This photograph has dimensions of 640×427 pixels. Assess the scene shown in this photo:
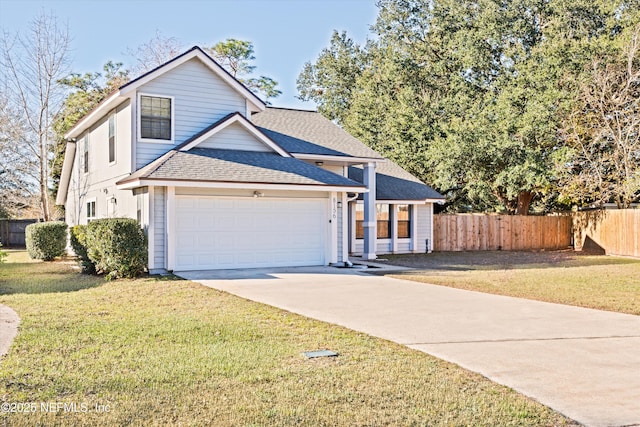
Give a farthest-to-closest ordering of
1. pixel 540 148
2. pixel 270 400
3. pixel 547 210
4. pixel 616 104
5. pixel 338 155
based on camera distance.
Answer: pixel 547 210, pixel 540 148, pixel 616 104, pixel 338 155, pixel 270 400

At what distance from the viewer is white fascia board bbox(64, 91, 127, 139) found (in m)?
16.0

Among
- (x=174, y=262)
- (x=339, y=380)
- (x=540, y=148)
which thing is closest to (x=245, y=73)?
(x=540, y=148)

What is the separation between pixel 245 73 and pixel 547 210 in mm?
22484

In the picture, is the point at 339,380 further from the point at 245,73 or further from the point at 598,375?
the point at 245,73

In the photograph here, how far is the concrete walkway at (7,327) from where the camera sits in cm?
650

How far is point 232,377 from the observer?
5305 millimetres

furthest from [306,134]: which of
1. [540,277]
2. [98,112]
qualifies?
[540,277]

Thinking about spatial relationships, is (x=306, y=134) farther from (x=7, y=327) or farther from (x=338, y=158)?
(x=7, y=327)

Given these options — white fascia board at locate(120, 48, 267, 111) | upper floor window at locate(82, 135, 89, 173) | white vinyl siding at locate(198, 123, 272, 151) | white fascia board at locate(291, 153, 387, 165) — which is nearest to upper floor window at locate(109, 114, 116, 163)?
white fascia board at locate(120, 48, 267, 111)

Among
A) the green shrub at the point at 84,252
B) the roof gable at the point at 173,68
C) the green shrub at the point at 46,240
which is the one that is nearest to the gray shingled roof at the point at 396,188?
the roof gable at the point at 173,68

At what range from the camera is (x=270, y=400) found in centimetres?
467

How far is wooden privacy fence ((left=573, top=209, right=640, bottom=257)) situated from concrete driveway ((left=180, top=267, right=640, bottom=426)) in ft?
50.8

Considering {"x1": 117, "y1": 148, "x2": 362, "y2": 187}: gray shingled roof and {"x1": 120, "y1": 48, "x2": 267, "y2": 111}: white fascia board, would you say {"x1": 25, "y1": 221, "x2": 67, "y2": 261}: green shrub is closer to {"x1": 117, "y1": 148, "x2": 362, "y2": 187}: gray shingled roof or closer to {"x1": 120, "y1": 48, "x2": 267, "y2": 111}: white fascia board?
{"x1": 117, "y1": 148, "x2": 362, "y2": 187}: gray shingled roof

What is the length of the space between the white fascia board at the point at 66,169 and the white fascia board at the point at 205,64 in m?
9.18
